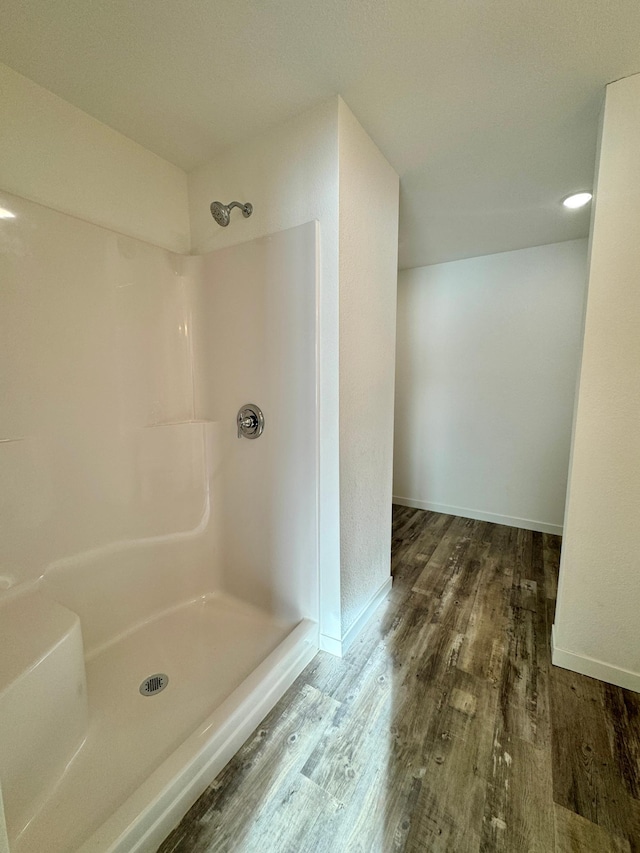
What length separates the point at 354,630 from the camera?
1.64 metres

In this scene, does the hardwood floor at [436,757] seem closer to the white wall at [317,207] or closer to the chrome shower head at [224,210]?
the white wall at [317,207]

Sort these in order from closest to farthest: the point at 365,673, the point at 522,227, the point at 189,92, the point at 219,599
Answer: the point at 189,92
the point at 365,673
the point at 219,599
the point at 522,227

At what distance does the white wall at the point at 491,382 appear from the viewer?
8.53 ft

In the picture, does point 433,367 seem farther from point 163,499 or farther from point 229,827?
point 229,827

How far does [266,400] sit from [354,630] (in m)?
1.18

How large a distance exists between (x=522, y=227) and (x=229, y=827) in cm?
323

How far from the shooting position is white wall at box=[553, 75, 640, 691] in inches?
48.6

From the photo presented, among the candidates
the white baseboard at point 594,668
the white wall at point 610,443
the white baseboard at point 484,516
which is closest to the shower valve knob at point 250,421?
the white wall at point 610,443

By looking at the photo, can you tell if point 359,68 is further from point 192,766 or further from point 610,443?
point 192,766

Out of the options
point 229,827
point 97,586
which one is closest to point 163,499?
point 97,586

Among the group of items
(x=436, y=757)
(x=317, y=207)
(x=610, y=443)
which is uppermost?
(x=317, y=207)

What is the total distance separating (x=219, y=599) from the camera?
1859 mm

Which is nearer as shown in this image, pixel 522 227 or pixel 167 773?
pixel 167 773

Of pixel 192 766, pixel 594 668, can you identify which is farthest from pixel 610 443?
pixel 192 766
